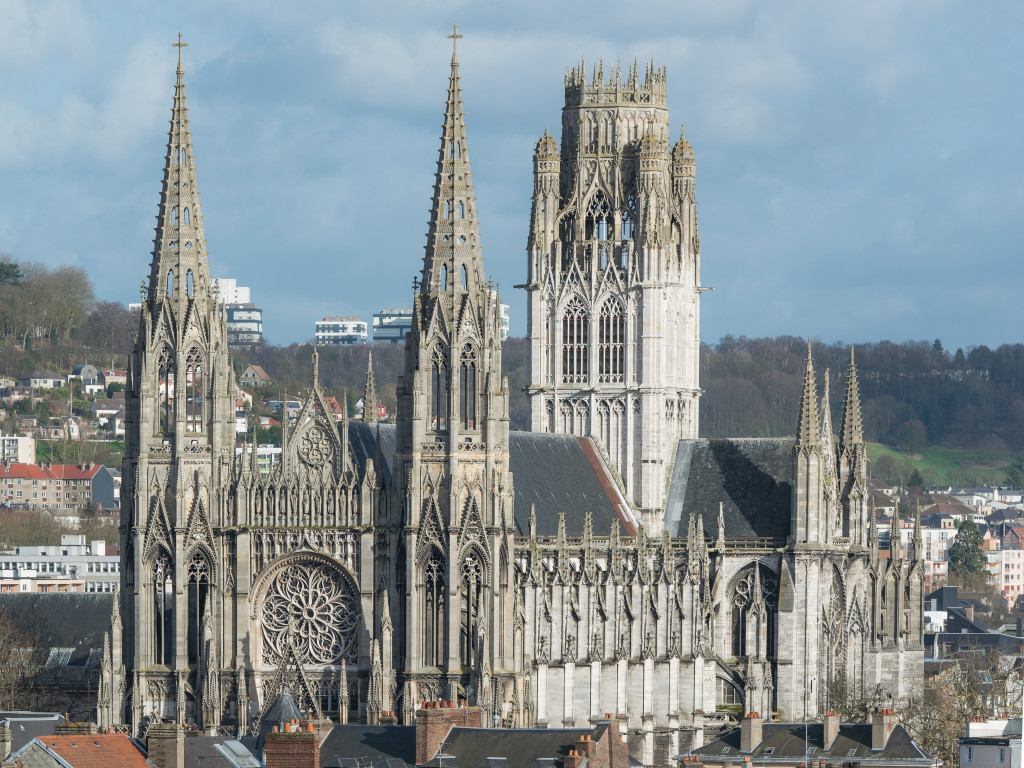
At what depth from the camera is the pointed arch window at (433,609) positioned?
4382 inches

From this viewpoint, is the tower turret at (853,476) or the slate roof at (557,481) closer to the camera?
the slate roof at (557,481)

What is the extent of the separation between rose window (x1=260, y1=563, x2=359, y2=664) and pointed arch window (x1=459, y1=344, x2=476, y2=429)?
738 cm

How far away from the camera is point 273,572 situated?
114000 millimetres

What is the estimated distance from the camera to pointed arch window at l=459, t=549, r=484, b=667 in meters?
111

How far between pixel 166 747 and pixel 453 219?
33131mm

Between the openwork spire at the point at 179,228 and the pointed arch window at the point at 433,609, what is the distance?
1251 cm

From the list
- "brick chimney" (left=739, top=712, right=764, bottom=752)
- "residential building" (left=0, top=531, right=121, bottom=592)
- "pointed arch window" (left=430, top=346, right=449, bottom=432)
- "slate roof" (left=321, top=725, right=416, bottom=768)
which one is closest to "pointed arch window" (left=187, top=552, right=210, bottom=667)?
"pointed arch window" (left=430, top=346, right=449, bottom=432)

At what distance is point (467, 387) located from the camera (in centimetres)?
11275

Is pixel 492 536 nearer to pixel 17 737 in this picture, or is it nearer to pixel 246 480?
pixel 246 480

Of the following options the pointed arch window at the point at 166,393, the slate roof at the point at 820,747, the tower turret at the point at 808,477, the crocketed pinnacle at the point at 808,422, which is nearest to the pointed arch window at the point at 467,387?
the pointed arch window at the point at 166,393

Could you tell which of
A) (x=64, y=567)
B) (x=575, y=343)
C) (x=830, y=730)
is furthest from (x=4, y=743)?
(x=64, y=567)

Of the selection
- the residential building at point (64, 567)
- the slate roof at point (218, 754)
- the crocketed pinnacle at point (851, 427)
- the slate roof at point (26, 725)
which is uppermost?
the crocketed pinnacle at point (851, 427)

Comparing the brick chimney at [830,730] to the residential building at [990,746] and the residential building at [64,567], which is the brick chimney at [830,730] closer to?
the residential building at [990,746]

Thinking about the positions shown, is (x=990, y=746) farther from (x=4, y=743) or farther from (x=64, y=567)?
(x=64, y=567)
